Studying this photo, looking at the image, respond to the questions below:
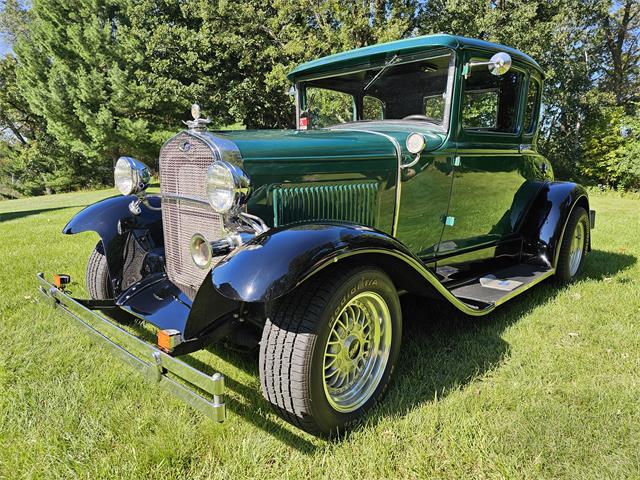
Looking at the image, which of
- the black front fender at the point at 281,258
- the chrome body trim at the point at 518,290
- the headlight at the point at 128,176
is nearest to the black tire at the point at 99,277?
the headlight at the point at 128,176

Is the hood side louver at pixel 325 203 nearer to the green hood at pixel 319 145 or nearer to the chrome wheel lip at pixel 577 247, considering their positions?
the green hood at pixel 319 145

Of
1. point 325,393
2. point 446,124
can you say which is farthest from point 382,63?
point 325,393

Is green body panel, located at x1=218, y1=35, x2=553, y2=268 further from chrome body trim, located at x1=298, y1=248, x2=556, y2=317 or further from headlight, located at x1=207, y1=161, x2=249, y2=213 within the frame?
chrome body trim, located at x1=298, y1=248, x2=556, y2=317

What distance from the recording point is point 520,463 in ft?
6.24

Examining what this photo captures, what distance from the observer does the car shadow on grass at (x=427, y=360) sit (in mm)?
2275

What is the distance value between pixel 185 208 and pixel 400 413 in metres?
1.70

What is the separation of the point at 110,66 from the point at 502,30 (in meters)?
18.0

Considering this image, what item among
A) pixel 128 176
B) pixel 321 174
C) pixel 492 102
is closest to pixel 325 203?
pixel 321 174

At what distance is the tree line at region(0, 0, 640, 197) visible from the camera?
50.3 ft

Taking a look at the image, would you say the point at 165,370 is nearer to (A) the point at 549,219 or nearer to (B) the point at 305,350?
(B) the point at 305,350

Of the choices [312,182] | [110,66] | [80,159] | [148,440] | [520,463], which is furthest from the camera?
[80,159]

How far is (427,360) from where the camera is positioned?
2.82 m

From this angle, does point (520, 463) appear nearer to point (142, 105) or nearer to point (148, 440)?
point (148, 440)

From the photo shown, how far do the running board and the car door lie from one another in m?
0.20
